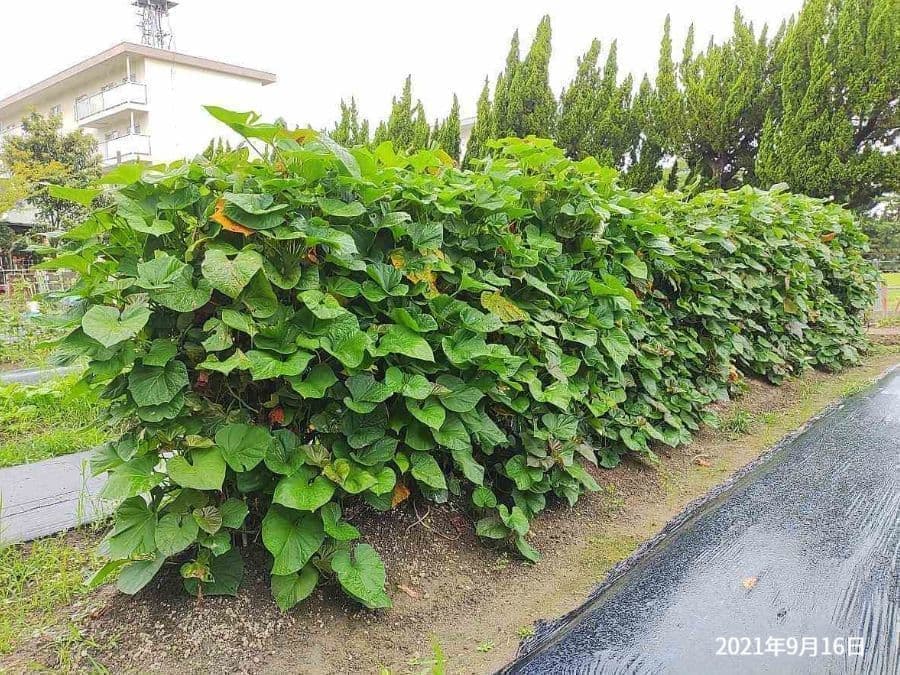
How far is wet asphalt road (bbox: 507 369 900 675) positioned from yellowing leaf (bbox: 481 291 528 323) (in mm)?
895

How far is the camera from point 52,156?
14.3 m

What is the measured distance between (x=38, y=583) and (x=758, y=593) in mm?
2133

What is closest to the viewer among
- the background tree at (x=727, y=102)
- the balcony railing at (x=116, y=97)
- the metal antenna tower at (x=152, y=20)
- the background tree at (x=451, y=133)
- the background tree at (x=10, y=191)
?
the background tree at (x=727, y=102)

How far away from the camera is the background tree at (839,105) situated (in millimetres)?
7359

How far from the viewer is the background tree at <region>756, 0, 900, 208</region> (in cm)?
736

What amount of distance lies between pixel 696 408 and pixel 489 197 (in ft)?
6.37

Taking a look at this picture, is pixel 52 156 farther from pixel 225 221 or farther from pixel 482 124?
pixel 225 221

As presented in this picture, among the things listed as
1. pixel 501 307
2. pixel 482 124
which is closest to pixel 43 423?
pixel 501 307

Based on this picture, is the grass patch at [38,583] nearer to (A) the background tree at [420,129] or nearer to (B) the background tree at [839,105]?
(B) the background tree at [839,105]

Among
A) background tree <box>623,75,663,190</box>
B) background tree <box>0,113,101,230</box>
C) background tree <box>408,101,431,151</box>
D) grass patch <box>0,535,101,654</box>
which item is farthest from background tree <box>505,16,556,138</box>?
background tree <box>0,113,101,230</box>

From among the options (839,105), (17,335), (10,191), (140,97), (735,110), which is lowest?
(17,335)

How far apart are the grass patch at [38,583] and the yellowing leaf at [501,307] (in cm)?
141

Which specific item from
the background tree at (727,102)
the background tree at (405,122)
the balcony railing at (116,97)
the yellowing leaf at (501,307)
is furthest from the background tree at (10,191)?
the balcony railing at (116,97)

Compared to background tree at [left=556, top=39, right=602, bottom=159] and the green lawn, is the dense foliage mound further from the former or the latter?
the green lawn
